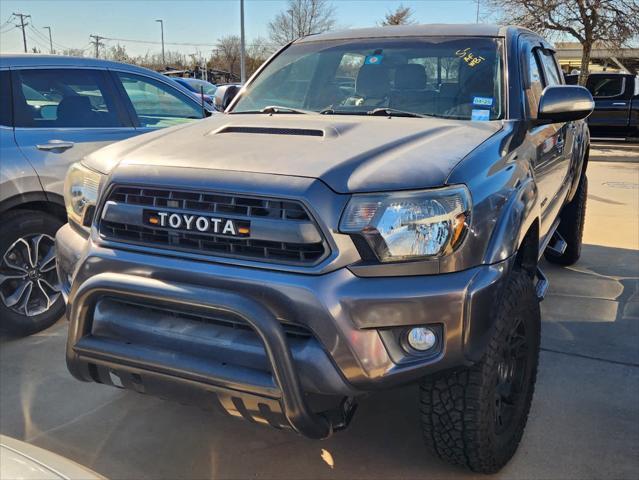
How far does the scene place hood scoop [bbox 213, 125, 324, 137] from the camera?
2.69 meters

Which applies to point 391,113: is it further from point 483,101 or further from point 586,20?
point 586,20

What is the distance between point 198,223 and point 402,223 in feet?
2.35

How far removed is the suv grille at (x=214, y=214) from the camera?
2.14 meters

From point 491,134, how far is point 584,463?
1498 mm

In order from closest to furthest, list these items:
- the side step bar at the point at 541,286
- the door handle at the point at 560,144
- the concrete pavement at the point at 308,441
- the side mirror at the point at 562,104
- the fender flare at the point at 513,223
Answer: the fender flare at the point at 513,223
the concrete pavement at the point at 308,441
the side mirror at the point at 562,104
the side step bar at the point at 541,286
the door handle at the point at 560,144

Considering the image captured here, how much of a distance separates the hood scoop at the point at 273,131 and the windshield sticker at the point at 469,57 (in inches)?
45.8

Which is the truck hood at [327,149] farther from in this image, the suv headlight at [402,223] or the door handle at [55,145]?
the door handle at [55,145]

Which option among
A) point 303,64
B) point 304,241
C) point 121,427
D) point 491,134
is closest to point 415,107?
point 491,134

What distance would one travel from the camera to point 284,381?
6.74 ft

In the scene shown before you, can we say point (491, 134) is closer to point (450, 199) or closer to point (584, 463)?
point (450, 199)

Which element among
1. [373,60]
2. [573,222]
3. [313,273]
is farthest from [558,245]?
[313,273]

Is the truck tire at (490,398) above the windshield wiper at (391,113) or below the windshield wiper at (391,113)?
below

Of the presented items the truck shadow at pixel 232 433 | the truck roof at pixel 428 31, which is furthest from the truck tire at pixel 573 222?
the truck roof at pixel 428 31

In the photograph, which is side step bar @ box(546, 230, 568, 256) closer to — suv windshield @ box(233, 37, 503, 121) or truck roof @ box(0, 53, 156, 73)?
suv windshield @ box(233, 37, 503, 121)
